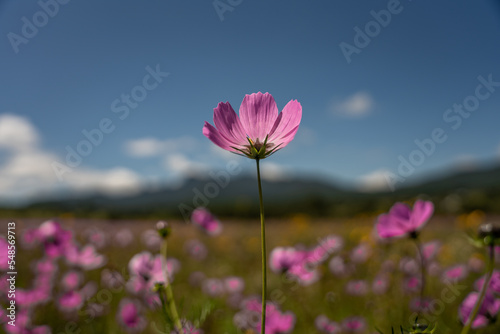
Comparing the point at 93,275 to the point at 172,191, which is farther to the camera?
the point at 172,191

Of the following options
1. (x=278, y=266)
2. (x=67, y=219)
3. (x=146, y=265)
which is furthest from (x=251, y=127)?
(x=67, y=219)

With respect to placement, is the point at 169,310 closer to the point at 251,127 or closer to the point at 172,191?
the point at 251,127

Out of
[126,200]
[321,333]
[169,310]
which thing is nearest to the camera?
[169,310]

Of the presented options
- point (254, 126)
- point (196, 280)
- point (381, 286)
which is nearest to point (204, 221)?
point (381, 286)

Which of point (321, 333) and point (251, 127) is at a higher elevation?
point (251, 127)

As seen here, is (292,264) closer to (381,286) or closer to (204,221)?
(204,221)

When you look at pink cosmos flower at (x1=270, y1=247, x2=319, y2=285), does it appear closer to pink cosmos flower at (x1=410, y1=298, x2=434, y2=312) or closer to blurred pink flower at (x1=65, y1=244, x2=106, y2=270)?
pink cosmos flower at (x1=410, y1=298, x2=434, y2=312)

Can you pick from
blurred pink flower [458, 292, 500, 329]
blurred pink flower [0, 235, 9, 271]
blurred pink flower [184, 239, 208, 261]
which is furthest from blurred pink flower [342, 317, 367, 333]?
blurred pink flower [184, 239, 208, 261]

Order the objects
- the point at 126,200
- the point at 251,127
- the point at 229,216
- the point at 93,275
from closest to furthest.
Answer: the point at 251,127, the point at 93,275, the point at 229,216, the point at 126,200

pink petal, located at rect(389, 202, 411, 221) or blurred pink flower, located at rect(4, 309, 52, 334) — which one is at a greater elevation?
pink petal, located at rect(389, 202, 411, 221)
